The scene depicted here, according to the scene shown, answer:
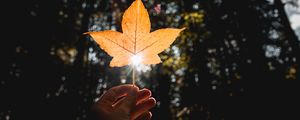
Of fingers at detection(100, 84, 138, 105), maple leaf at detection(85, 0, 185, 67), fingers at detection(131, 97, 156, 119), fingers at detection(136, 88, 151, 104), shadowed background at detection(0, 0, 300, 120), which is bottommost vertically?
shadowed background at detection(0, 0, 300, 120)

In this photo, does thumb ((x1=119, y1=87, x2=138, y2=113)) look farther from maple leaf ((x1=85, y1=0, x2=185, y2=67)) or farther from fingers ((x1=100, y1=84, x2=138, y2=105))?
maple leaf ((x1=85, y1=0, x2=185, y2=67))

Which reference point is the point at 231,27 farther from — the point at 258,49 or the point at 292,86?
the point at 292,86

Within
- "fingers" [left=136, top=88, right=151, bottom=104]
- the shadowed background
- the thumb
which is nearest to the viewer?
the thumb

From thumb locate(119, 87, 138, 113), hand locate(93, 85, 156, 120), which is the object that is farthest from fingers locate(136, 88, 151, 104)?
thumb locate(119, 87, 138, 113)

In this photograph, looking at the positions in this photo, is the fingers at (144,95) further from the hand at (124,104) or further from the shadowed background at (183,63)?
the shadowed background at (183,63)

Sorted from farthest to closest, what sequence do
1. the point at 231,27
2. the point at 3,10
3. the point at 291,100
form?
the point at 231,27
the point at 3,10
the point at 291,100

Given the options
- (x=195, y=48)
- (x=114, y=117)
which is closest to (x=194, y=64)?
(x=195, y=48)
